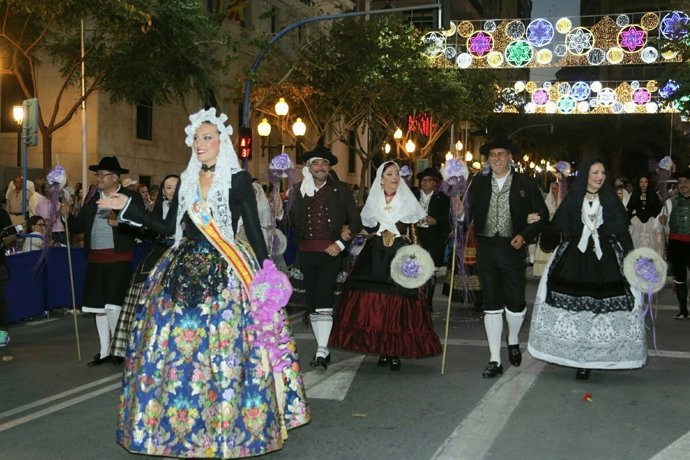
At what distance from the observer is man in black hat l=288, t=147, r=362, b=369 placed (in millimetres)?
8172

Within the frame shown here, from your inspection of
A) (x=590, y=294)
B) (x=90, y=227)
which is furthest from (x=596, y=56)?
(x=90, y=227)

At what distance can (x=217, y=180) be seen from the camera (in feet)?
17.4

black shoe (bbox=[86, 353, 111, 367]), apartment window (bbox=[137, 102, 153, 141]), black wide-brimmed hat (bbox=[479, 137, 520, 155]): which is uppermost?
apartment window (bbox=[137, 102, 153, 141])

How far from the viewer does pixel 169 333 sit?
15.9 feet

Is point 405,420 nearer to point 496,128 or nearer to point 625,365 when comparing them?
point 625,365

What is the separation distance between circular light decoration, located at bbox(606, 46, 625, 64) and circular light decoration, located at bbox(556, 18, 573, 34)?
1.36 meters

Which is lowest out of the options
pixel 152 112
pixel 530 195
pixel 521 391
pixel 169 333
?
pixel 521 391

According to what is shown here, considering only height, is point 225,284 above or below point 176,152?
below

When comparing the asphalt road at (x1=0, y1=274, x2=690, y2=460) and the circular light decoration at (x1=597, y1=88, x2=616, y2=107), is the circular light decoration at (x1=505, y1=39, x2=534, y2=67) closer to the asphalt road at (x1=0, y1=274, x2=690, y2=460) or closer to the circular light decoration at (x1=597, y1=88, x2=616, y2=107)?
the circular light decoration at (x1=597, y1=88, x2=616, y2=107)

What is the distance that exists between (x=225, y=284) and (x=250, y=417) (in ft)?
2.56

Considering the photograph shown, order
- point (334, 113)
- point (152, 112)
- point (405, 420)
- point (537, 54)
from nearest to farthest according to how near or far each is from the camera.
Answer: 1. point (405, 420)
2. point (537, 54)
3. point (152, 112)
4. point (334, 113)

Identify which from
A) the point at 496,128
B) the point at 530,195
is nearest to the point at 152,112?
the point at 530,195

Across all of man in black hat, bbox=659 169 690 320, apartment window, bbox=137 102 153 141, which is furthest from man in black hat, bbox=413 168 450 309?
apartment window, bbox=137 102 153 141

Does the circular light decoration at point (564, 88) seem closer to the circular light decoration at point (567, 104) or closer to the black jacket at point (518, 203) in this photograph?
the circular light decoration at point (567, 104)
